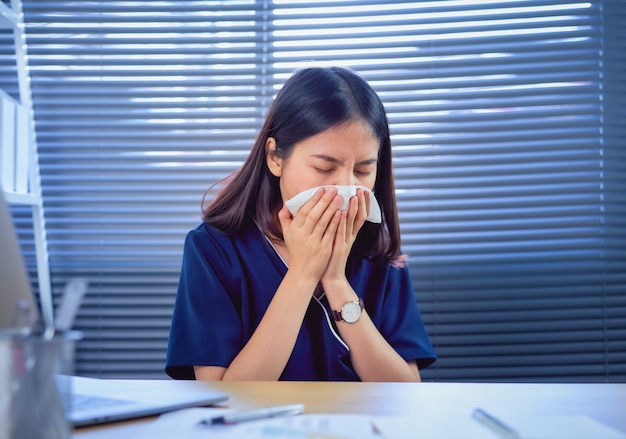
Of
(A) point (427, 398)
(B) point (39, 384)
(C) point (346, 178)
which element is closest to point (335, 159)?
(C) point (346, 178)

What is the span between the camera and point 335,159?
4.21ft

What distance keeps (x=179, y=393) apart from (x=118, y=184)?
1.22 meters

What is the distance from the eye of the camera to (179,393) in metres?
0.83

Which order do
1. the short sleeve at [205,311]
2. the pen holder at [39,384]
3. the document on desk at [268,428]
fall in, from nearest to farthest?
the pen holder at [39,384]
the document on desk at [268,428]
the short sleeve at [205,311]

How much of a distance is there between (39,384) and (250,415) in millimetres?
254

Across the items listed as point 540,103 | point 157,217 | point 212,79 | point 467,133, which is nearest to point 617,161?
point 540,103

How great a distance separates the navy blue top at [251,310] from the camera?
124cm

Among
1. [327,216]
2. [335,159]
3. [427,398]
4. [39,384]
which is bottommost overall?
[427,398]

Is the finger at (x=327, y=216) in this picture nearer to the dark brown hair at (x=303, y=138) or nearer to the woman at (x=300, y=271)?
the woman at (x=300, y=271)

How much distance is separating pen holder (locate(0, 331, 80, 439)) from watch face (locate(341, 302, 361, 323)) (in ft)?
2.78

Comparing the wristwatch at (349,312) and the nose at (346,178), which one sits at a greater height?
the nose at (346,178)

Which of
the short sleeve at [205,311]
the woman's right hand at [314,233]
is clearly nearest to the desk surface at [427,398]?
the short sleeve at [205,311]

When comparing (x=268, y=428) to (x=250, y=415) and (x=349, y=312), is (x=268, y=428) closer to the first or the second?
(x=250, y=415)

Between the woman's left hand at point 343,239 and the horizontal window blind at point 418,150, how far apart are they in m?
0.57
